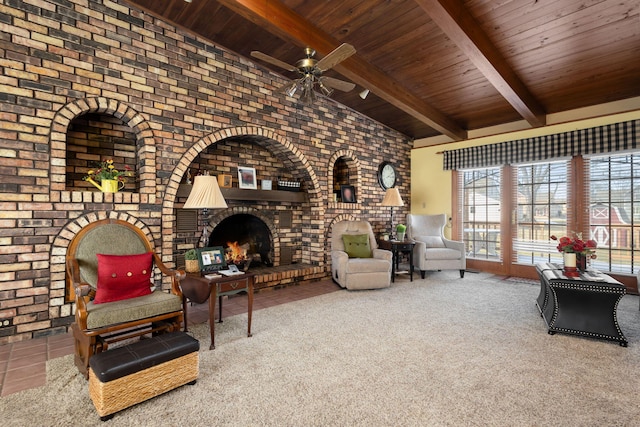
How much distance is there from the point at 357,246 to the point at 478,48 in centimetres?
288

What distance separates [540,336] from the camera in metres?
2.83

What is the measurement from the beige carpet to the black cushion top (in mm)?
240

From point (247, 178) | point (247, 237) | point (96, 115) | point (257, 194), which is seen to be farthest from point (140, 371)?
point (247, 237)

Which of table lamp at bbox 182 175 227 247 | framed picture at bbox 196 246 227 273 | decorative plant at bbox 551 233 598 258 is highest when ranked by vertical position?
table lamp at bbox 182 175 227 247

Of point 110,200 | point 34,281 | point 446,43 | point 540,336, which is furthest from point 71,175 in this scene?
point 540,336

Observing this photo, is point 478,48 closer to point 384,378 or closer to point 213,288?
point 384,378

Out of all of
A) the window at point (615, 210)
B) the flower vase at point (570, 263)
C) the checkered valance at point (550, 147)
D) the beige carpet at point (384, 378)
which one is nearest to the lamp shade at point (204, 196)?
the beige carpet at point (384, 378)

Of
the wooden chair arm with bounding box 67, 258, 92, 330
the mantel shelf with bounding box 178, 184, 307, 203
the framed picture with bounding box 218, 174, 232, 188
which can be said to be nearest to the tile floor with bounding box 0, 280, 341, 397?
the wooden chair arm with bounding box 67, 258, 92, 330

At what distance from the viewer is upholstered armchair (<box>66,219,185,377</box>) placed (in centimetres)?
205

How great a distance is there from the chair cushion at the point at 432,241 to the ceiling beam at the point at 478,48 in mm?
2347

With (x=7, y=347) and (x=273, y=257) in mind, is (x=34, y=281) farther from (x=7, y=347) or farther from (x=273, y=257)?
(x=273, y=257)

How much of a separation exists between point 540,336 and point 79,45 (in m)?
4.94

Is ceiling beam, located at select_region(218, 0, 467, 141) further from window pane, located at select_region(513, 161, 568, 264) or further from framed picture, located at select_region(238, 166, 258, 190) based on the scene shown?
framed picture, located at select_region(238, 166, 258, 190)

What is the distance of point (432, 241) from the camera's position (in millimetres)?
5688
